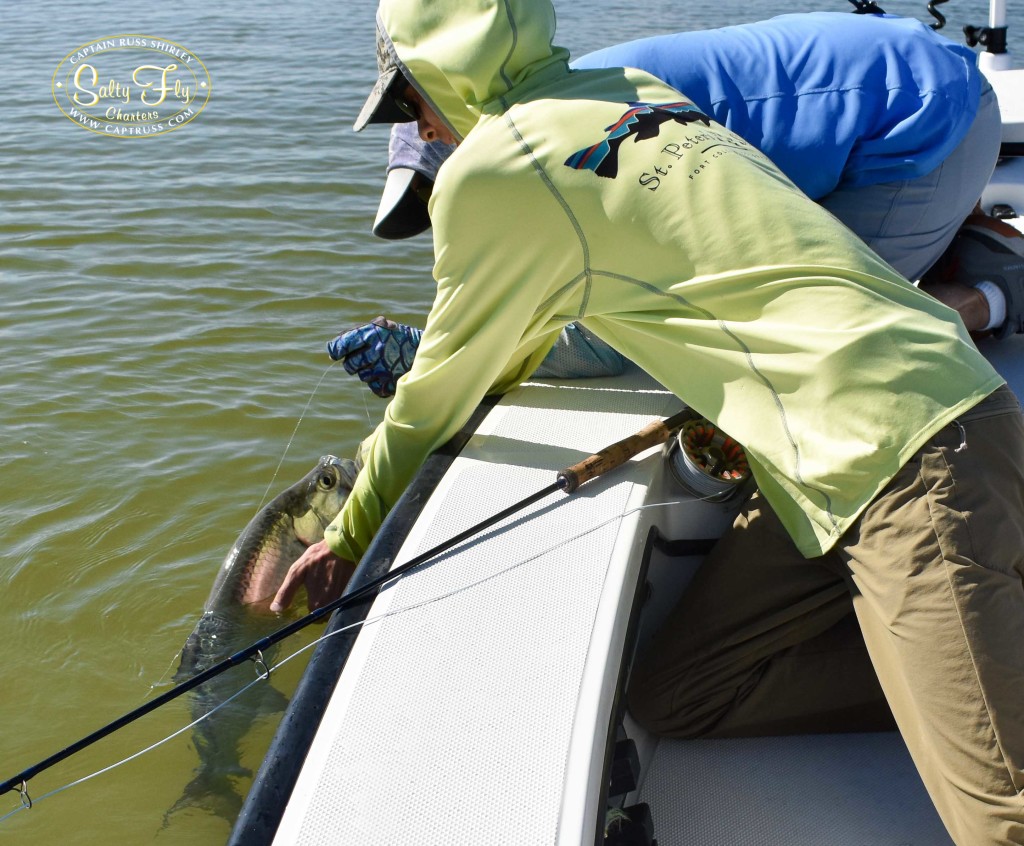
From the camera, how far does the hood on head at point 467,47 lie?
197 cm

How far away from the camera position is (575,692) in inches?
65.1

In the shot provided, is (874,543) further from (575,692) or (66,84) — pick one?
(66,84)

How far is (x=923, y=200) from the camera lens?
257 cm

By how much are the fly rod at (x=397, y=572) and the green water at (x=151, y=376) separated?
113 cm

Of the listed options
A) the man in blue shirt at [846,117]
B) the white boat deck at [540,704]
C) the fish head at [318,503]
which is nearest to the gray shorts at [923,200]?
the man in blue shirt at [846,117]

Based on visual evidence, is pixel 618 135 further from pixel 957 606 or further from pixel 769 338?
pixel 957 606

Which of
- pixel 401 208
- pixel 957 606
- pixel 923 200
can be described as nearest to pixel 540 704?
pixel 957 606

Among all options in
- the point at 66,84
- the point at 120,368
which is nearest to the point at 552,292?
the point at 120,368

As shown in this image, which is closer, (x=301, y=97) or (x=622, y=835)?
(x=622, y=835)

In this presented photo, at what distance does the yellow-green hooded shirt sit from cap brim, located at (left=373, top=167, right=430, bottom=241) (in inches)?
20.8

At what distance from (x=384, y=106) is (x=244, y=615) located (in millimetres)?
1584

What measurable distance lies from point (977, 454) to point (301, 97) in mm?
9227

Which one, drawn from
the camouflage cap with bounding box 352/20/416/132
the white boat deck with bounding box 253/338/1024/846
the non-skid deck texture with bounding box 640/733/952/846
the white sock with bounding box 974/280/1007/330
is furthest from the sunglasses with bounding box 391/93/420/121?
the white sock with bounding box 974/280/1007/330

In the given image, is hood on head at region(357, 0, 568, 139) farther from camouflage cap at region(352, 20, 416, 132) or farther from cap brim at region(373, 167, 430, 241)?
cap brim at region(373, 167, 430, 241)
